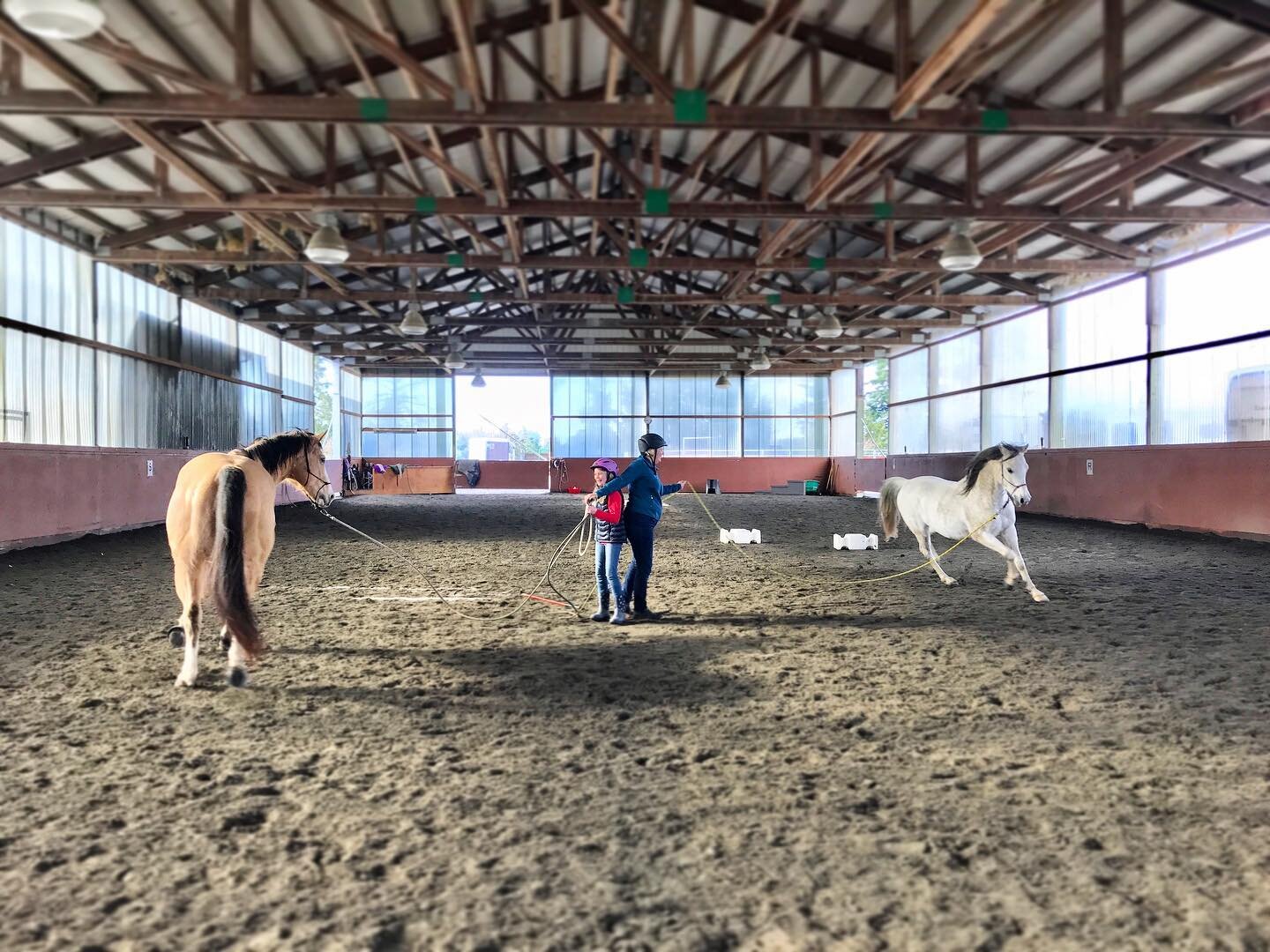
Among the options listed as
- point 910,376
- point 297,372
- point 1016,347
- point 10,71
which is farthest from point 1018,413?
point 297,372

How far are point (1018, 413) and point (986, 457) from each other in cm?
1366

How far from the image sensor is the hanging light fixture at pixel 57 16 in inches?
184

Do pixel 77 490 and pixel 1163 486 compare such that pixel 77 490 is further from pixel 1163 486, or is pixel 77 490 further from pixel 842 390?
pixel 842 390

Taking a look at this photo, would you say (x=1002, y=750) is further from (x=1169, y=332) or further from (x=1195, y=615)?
(x=1169, y=332)

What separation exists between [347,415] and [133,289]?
16413 mm

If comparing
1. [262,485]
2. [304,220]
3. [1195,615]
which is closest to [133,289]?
[304,220]

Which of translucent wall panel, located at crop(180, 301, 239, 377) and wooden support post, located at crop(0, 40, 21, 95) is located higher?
wooden support post, located at crop(0, 40, 21, 95)

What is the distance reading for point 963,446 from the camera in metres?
22.9

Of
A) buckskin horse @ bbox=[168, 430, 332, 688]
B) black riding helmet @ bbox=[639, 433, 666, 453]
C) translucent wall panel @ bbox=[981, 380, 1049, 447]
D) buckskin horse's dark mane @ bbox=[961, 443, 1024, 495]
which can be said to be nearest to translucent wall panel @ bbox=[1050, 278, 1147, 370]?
translucent wall panel @ bbox=[981, 380, 1049, 447]

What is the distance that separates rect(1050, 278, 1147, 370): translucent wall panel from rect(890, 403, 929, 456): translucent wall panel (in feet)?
25.3

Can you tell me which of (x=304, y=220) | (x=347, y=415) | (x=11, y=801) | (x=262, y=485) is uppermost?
(x=304, y=220)

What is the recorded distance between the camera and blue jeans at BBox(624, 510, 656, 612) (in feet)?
21.3

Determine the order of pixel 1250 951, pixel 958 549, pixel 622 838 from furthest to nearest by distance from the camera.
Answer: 1. pixel 958 549
2. pixel 622 838
3. pixel 1250 951

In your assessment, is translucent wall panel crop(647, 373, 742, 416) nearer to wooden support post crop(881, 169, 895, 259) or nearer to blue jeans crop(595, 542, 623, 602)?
wooden support post crop(881, 169, 895, 259)
